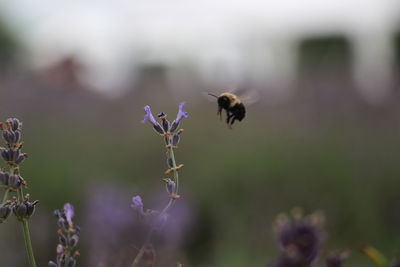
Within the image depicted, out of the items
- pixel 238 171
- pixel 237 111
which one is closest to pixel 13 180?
pixel 237 111

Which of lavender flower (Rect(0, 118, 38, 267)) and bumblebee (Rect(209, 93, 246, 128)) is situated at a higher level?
lavender flower (Rect(0, 118, 38, 267))

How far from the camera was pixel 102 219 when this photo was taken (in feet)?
10.5

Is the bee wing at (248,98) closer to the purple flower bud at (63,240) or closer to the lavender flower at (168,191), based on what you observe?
the lavender flower at (168,191)

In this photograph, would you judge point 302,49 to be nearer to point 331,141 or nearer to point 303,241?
point 331,141

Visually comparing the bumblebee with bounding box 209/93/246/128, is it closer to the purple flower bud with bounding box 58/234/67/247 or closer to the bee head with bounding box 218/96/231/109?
the bee head with bounding box 218/96/231/109

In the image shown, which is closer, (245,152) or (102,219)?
(102,219)

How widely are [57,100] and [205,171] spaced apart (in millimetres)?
4552

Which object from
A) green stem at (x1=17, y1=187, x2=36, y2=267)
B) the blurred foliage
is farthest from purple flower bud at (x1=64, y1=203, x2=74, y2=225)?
the blurred foliage

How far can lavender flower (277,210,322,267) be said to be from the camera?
1350 millimetres

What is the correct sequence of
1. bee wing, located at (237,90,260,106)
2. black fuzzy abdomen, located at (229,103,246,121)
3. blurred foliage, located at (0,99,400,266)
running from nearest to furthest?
1. black fuzzy abdomen, located at (229,103,246,121)
2. bee wing, located at (237,90,260,106)
3. blurred foliage, located at (0,99,400,266)

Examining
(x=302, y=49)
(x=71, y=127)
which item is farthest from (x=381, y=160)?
(x=302, y=49)

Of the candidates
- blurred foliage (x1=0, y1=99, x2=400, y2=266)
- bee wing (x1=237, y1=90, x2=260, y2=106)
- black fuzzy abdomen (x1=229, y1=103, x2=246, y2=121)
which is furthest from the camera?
blurred foliage (x1=0, y1=99, x2=400, y2=266)

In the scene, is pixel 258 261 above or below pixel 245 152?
above

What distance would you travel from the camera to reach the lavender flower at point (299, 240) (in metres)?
1.35
